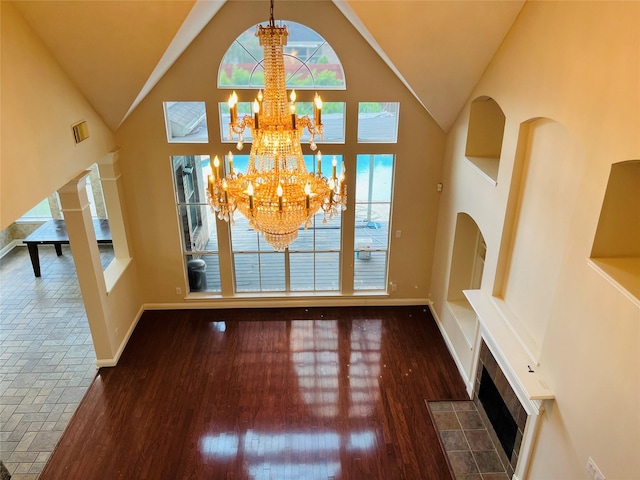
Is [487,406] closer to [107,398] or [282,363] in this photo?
[282,363]

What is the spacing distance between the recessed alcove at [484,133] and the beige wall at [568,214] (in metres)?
0.51

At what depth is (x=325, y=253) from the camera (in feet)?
27.4

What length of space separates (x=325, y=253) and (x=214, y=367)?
2605mm

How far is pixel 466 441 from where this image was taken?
19.4 ft

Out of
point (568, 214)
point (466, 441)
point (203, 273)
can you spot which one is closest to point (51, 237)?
point (203, 273)

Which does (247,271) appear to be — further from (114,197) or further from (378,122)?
Result: (378,122)

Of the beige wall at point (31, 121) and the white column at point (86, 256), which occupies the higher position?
the beige wall at point (31, 121)

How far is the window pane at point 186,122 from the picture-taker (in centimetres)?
726

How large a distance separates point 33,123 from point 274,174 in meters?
2.69

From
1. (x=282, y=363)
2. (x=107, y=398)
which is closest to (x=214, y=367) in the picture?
(x=282, y=363)

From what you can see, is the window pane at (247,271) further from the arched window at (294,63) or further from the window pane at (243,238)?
the arched window at (294,63)

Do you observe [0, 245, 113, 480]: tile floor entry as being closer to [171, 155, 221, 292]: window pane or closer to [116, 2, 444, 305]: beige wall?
[116, 2, 444, 305]: beige wall

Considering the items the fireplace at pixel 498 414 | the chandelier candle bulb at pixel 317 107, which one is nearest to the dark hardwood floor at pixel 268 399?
the fireplace at pixel 498 414

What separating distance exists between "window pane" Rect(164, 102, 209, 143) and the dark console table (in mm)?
3112
